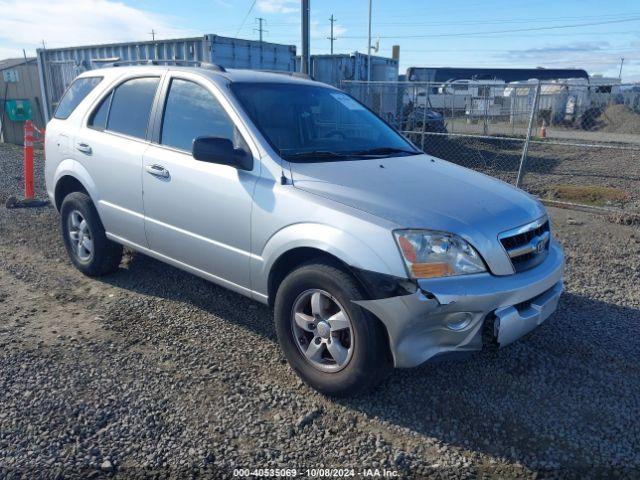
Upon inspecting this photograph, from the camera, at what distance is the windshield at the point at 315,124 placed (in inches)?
149

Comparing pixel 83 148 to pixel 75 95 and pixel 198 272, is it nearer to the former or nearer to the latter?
pixel 75 95

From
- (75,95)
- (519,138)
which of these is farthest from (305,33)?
(519,138)

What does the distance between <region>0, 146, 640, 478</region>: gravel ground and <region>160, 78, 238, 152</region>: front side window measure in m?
1.41

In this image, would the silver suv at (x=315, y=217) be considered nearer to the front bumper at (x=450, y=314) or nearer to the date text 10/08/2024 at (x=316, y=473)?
the front bumper at (x=450, y=314)

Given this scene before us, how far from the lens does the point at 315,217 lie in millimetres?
3176

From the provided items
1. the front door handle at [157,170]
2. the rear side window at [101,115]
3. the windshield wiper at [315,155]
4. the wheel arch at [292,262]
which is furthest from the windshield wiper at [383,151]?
the rear side window at [101,115]

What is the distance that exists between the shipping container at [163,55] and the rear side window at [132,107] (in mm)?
6513

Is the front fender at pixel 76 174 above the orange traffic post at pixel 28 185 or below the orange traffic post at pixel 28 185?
above

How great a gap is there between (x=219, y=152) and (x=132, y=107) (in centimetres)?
158

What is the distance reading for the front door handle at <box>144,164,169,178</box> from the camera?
4.07m

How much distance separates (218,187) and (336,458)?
74.7 inches

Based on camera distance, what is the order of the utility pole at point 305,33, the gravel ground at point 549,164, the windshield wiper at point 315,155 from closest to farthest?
the windshield wiper at point 315,155 → the utility pole at point 305,33 → the gravel ground at point 549,164

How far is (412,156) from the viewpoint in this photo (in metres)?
4.25

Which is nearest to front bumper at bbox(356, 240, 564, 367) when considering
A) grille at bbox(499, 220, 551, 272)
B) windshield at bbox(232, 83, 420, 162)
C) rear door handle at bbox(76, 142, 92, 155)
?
grille at bbox(499, 220, 551, 272)
